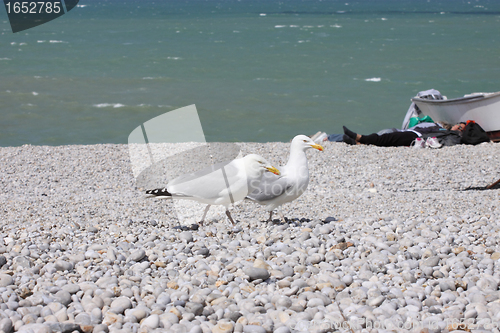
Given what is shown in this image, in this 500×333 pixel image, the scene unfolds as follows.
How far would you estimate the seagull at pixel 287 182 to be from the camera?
4648 millimetres

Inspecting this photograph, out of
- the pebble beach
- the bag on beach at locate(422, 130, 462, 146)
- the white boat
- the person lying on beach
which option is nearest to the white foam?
the person lying on beach

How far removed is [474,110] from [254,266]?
9.41m

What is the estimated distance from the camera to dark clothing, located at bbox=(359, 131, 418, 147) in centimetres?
1034

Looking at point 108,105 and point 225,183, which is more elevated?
point 225,183

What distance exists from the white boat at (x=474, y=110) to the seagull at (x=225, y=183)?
854 centimetres

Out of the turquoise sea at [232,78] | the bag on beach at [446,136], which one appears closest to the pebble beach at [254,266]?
the bag on beach at [446,136]

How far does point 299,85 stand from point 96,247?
63.4 ft

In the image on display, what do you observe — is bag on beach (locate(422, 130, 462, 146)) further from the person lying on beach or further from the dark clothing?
the dark clothing

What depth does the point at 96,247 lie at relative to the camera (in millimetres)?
4152

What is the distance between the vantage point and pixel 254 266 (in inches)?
148

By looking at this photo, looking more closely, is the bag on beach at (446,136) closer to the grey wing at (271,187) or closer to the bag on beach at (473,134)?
the bag on beach at (473,134)

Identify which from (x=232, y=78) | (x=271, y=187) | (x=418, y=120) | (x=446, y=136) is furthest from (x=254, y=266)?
(x=232, y=78)

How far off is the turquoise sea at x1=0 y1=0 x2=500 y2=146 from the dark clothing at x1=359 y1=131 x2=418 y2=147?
4.65 m

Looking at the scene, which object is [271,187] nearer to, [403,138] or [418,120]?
[403,138]
